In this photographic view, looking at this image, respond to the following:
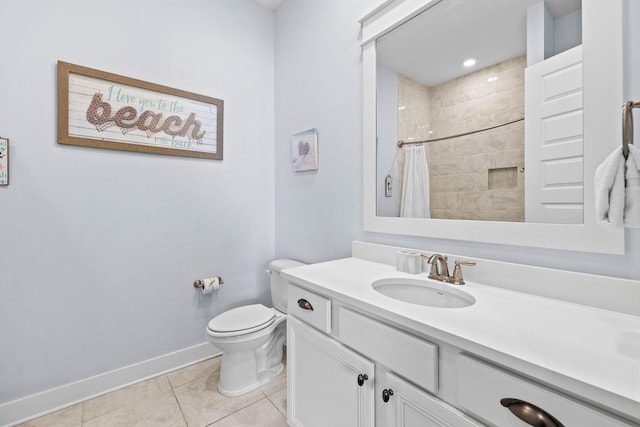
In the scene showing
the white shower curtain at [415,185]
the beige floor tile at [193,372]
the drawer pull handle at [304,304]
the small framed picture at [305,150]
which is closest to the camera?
the drawer pull handle at [304,304]

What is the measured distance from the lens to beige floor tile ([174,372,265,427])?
1.48m

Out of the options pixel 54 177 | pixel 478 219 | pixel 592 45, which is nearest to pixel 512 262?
pixel 478 219

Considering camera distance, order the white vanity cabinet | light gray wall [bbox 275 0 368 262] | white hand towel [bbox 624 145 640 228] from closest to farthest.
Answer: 1. white hand towel [bbox 624 145 640 228]
2. the white vanity cabinet
3. light gray wall [bbox 275 0 368 262]

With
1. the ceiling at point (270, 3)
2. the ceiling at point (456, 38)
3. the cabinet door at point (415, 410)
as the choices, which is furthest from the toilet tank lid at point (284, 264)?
the ceiling at point (270, 3)

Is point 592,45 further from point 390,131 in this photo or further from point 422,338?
point 422,338

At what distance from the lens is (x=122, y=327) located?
1733mm

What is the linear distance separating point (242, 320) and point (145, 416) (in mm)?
663

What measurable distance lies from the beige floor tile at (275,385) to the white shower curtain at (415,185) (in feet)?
4.25

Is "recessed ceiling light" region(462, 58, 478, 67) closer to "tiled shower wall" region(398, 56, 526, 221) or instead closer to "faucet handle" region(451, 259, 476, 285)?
"tiled shower wall" region(398, 56, 526, 221)

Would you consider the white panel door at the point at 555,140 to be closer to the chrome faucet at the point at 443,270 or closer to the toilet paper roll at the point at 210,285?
the chrome faucet at the point at 443,270

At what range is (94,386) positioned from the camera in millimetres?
1636

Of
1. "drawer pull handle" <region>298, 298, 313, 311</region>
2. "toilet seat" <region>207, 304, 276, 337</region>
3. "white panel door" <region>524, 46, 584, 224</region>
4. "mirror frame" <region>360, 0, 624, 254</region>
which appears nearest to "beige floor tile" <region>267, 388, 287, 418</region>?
"toilet seat" <region>207, 304, 276, 337</region>

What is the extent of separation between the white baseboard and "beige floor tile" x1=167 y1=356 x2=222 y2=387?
39 millimetres

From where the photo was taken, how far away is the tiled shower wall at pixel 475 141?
41.1 inches
